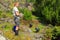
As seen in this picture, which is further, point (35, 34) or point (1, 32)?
point (35, 34)

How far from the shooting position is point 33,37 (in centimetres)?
1503

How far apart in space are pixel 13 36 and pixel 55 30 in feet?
9.27

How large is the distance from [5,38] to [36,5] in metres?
6.93

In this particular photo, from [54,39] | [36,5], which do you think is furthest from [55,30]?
[36,5]

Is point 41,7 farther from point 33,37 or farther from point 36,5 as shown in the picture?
point 33,37

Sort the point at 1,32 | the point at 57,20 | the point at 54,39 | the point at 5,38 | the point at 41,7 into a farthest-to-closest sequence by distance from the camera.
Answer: the point at 41,7 → the point at 57,20 → the point at 54,39 → the point at 1,32 → the point at 5,38

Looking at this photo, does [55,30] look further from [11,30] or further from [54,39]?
[11,30]

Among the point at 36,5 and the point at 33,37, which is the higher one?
the point at 36,5

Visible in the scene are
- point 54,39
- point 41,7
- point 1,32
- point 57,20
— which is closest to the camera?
point 1,32

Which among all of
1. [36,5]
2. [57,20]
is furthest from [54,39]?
[36,5]

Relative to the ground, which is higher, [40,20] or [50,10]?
[50,10]

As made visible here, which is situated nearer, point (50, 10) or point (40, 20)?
point (50, 10)

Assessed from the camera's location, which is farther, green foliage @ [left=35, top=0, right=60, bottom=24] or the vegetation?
green foliage @ [left=35, top=0, right=60, bottom=24]

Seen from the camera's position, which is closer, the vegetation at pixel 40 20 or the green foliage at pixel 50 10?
the vegetation at pixel 40 20
